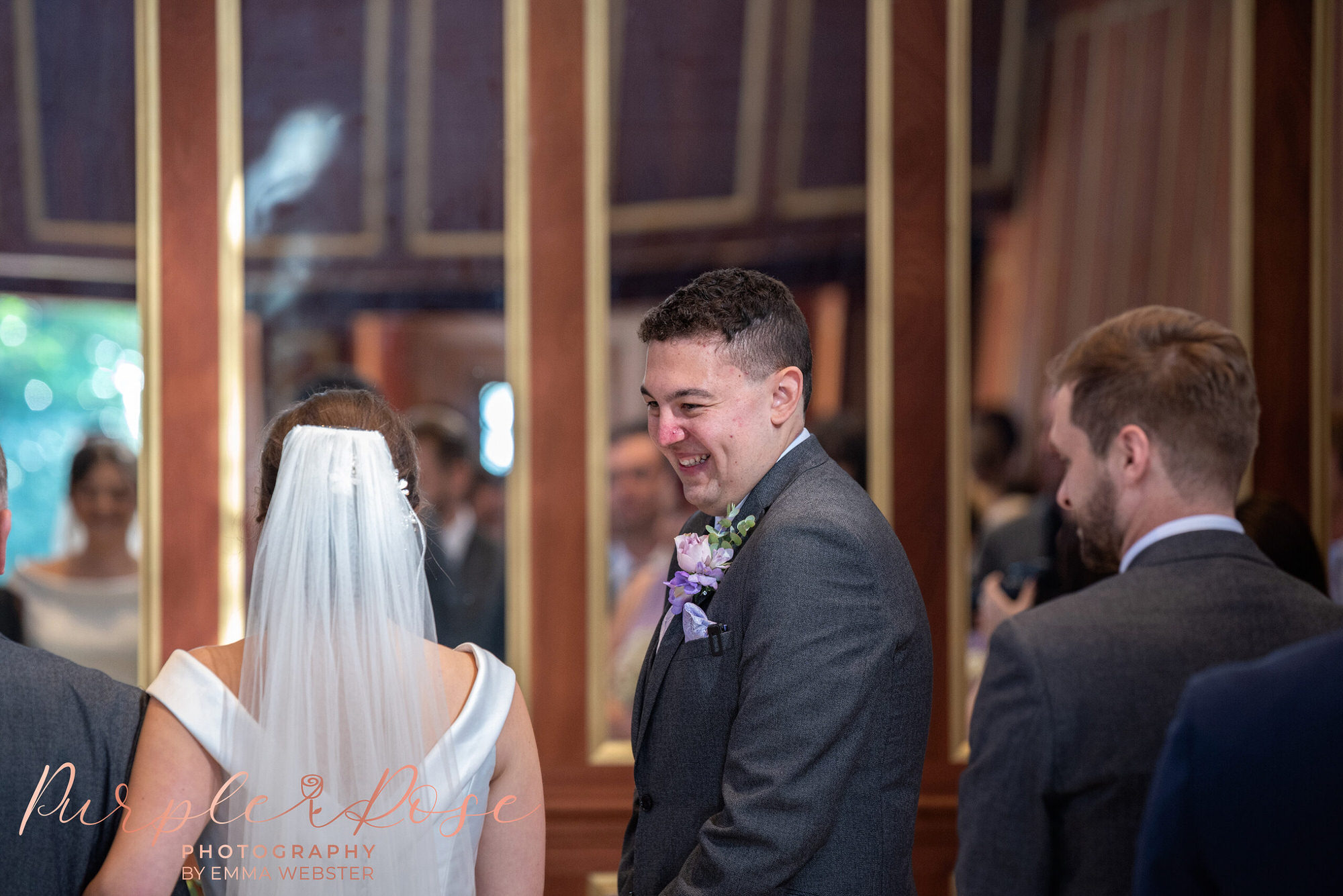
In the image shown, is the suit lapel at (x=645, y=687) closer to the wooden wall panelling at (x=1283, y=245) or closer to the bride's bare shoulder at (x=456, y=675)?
the bride's bare shoulder at (x=456, y=675)

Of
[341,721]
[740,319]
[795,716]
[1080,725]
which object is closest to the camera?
[1080,725]

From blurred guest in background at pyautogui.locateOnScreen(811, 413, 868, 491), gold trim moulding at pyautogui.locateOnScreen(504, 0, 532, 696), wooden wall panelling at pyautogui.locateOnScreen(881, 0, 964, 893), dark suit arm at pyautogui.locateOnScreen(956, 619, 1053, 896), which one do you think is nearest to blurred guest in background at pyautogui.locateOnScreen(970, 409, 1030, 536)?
wooden wall panelling at pyautogui.locateOnScreen(881, 0, 964, 893)

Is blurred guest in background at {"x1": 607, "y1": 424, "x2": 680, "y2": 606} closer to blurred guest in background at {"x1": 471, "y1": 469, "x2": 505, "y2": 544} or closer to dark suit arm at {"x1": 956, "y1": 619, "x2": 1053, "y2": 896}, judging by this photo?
blurred guest in background at {"x1": 471, "y1": 469, "x2": 505, "y2": 544}

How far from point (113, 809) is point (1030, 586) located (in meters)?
2.19

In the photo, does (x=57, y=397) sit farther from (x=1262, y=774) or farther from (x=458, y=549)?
(x=1262, y=774)

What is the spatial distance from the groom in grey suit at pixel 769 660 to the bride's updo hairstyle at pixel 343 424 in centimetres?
43

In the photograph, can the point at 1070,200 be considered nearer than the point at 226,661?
No

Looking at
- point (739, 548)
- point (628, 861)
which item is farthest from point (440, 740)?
point (739, 548)

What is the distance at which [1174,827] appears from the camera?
99 centimetres

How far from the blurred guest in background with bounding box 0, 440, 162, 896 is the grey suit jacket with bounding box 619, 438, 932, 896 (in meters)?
0.83

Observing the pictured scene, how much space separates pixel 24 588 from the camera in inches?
138

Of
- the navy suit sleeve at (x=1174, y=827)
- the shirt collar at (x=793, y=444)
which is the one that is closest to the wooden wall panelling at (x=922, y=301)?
the shirt collar at (x=793, y=444)

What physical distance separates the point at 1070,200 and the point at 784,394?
2.18 metres

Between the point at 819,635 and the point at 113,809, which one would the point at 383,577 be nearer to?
the point at 113,809
